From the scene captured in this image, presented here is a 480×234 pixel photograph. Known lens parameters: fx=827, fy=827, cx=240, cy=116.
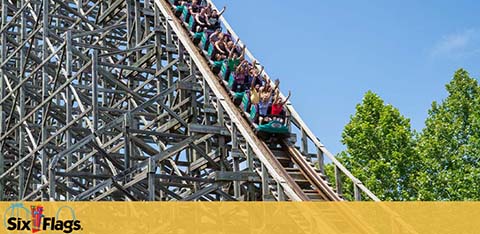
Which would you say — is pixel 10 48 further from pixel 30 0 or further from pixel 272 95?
pixel 272 95

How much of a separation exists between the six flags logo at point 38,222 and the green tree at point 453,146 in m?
10.6

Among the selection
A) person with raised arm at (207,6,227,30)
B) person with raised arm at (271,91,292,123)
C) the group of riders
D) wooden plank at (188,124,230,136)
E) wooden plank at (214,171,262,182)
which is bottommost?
wooden plank at (214,171,262,182)

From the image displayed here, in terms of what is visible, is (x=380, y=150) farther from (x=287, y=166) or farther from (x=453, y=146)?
(x=287, y=166)

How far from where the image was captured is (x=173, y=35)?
14.1m

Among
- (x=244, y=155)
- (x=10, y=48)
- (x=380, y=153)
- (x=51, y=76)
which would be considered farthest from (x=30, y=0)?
(x=380, y=153)

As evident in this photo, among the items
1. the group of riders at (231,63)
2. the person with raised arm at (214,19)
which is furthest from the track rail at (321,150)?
the person with raised arm at (214,19)

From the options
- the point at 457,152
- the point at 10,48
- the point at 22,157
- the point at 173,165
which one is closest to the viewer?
the point at 173,165

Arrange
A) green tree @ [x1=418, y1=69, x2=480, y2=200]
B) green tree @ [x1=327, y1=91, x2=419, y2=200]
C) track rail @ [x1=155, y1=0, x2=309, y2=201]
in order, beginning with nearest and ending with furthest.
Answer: track rail @ [x1=155, y1=0, x2=309, y2=201] → green tree @ [x1=418, y1=69, x2=480, y2=200] → green tree @ [x1=327, y1=91, x2=419, y2=200]

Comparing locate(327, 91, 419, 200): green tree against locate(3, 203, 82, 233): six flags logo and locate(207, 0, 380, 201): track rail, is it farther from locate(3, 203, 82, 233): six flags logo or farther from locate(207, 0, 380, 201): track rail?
locate(3, 203, 82, 233): six flags logo

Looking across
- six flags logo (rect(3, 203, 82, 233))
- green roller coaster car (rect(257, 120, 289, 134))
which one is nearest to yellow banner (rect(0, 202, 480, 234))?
six flags logo (rect(3, 203, 82, 233))

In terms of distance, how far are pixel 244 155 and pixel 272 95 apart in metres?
1.20

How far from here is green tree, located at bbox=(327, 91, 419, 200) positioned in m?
19.5

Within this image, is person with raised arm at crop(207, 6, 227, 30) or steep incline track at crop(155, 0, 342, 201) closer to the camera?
steep incline track at crop(155, 0, 342, 201)

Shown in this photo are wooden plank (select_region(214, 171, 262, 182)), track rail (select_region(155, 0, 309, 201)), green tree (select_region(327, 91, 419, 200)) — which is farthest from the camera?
green tree (select_region(327, 91, 419, 200))
